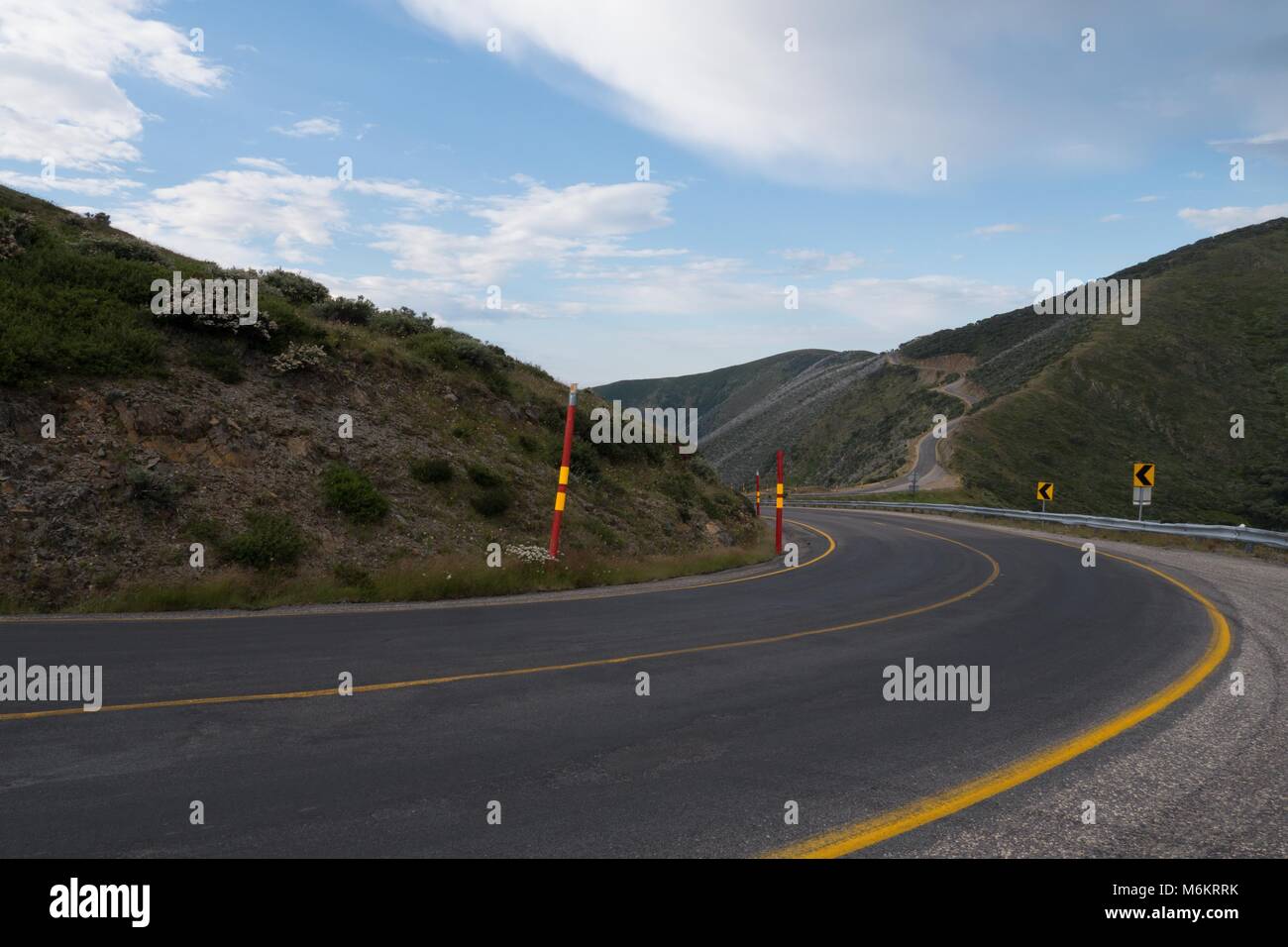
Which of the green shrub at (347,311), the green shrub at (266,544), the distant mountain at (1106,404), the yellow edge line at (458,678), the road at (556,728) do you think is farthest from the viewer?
the distant mountain at (1106,404)

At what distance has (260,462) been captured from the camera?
14180 millimetres

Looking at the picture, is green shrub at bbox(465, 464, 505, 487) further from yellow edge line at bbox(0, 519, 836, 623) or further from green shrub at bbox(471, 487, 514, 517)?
yellow edge line at bbox(0, 519, 836, 623)

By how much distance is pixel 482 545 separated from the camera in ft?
48.3

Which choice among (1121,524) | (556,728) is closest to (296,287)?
(556,728)

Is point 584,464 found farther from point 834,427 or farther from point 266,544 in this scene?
point 834,427

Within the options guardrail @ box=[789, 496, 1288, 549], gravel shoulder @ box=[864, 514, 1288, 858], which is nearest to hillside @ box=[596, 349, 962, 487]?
guardrail @ box=[789, 496, 1288, 549]

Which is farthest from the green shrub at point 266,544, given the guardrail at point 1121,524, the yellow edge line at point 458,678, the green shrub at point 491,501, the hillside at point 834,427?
the hillside at point 834,427

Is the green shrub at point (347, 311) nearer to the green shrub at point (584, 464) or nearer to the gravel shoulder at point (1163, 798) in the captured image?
the green shrub at point (584, 464)

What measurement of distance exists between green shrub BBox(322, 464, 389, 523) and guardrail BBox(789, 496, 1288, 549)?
21102 mm

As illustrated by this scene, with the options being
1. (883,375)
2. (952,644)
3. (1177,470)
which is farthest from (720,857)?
(883,375)

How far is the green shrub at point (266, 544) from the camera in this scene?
12.0 meters

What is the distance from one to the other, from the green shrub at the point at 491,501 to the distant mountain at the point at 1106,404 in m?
42.6

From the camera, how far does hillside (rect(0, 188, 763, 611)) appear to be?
11.5m
